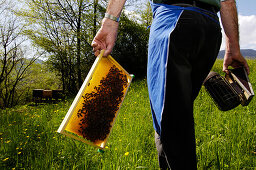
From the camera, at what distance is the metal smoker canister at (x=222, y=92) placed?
183 cm

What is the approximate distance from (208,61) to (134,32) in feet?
52.2

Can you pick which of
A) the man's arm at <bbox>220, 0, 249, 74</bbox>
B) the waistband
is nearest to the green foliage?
the man's arm at <bbox>220, 0, 249, 74</bbox>

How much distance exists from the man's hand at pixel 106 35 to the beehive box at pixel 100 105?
0.90 ft

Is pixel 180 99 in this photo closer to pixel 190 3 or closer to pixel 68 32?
pixel 190 3

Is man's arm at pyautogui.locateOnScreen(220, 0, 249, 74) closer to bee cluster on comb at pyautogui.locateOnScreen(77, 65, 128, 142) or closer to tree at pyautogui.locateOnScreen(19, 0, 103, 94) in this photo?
bee cluster on comb at pyautogui.locateOnScreen(77, 65, 128, 142)

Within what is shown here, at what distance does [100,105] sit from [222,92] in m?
1.26

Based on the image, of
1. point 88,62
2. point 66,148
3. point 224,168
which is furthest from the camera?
point 88,62

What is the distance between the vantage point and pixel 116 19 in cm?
155

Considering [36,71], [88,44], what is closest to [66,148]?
[88,44]

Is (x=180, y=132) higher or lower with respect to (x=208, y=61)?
lower

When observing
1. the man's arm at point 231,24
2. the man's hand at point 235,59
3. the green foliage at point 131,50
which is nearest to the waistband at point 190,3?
the man's arm at point 231,24

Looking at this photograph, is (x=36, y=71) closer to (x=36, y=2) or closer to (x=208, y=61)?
(x=36, y=2)

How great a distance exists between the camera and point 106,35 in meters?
1.58

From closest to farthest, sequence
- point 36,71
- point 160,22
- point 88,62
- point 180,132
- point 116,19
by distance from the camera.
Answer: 1. point 180,132
2. point 160,22
3. point 116,19
4. point 88,62
5. point 36,71
